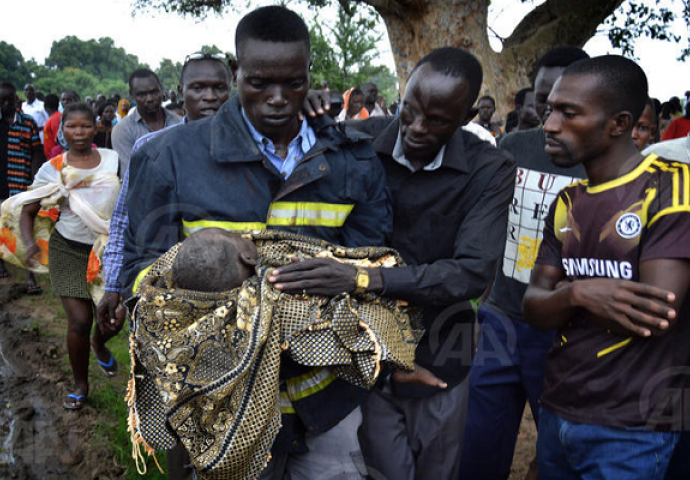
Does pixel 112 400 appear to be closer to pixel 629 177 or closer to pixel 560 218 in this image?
pixel 560 218

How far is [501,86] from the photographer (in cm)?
1210

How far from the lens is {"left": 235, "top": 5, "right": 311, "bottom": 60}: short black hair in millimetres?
2127

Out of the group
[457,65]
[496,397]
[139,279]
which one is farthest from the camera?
[496,397]

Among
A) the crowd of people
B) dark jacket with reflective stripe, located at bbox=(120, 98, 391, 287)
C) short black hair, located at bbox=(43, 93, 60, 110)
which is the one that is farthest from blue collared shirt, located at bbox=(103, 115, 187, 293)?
short black hair, located at bbox=(43, 93, 60, 110)

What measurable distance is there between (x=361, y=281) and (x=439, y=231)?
75 centimetres

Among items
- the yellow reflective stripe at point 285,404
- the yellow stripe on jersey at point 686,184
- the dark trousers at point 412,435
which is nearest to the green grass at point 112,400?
the dark trousers at point 412,435

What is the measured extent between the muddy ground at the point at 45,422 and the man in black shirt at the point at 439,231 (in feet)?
4.96

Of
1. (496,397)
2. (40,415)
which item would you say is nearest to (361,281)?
(496,397)

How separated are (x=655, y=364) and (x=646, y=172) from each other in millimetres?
661

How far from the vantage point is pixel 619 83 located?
2.21m

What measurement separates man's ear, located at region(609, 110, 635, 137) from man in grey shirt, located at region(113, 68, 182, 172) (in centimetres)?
397

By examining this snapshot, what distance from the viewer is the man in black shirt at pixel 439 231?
97.3 inches

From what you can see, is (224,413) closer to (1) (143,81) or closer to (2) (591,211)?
(2) (591,211)

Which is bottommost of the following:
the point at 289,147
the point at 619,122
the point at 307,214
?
the point at 307,214
